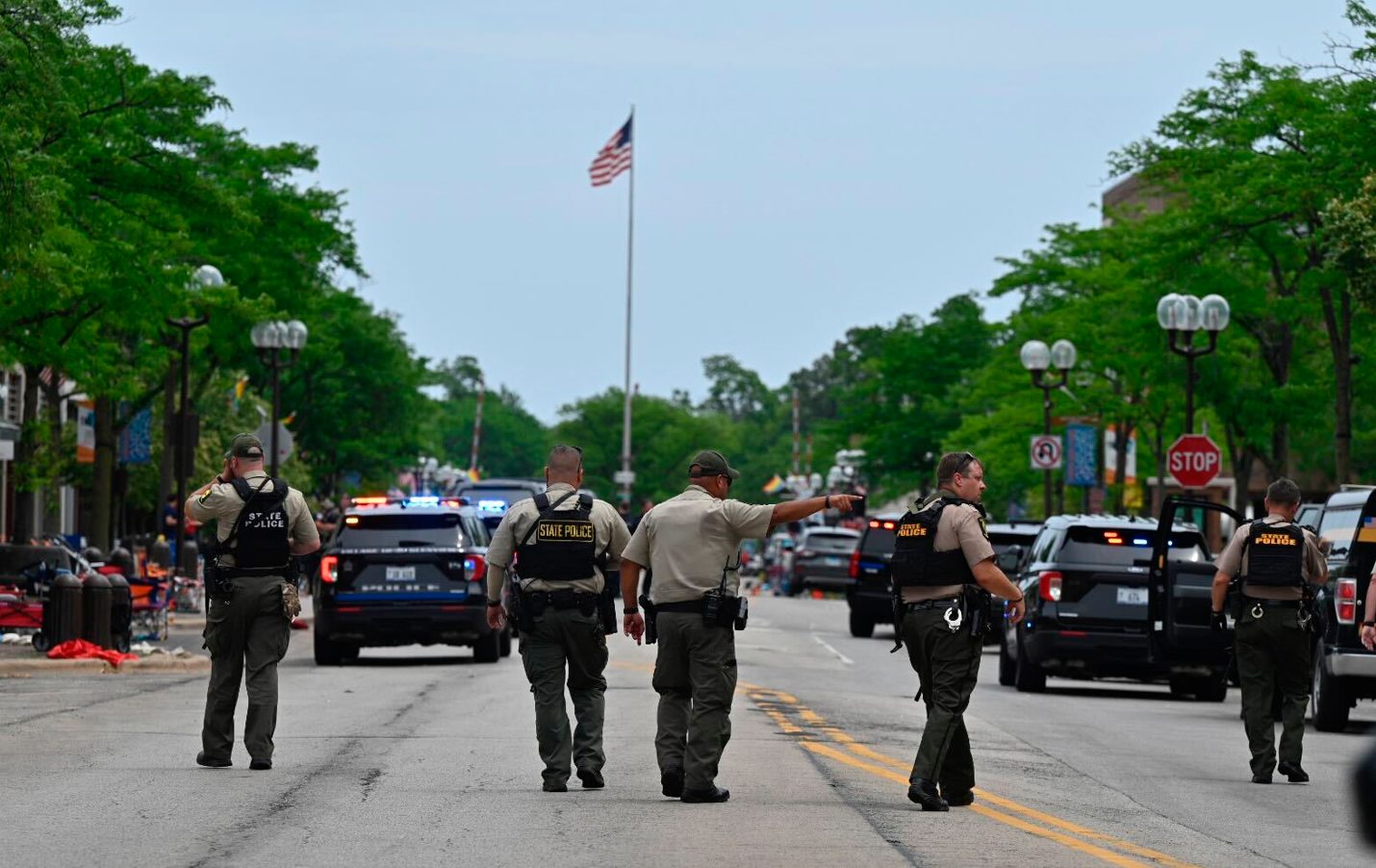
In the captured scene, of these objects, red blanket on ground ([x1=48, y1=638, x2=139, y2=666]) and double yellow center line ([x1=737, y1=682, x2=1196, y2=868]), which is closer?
double yellow center line ([x1=737, y1=682, x2=1196, y2=868])

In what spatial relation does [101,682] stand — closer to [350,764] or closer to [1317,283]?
[350,764]

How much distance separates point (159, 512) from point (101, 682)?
21779 mm

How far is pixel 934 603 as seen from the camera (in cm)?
1230

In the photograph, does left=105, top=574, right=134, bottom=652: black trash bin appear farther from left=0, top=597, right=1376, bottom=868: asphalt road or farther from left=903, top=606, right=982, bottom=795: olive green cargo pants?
left=903, top=606, right=982, bottom=795: olive green cargo pants

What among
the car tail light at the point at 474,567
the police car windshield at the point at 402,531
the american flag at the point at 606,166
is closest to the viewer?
the car tail light at the point at 474,567

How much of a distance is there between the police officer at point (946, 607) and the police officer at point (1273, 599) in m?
3.24

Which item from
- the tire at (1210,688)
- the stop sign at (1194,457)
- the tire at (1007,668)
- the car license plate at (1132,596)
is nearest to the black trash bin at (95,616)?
the tire at (1007,668)

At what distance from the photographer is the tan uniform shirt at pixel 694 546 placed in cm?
1230

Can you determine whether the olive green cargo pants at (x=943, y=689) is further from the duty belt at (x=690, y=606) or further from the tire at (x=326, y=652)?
the tire at (x=326, y=652)

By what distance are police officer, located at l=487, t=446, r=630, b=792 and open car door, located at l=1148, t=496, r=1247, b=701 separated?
17.5 ft

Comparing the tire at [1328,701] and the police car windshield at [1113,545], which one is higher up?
the police car windshield at [1113,545]

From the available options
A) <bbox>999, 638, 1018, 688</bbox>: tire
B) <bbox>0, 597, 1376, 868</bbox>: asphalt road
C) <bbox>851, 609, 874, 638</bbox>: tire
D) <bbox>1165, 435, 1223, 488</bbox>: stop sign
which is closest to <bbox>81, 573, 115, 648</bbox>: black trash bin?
<bbox>0, 597, 1376, 868</bbox>: asphalt road

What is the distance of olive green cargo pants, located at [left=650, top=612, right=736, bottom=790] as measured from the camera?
39.8 feet

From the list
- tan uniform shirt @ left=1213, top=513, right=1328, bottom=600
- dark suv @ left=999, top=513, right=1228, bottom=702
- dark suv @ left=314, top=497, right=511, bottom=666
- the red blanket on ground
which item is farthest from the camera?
dark suv @ left=314, top=497, right=511, bottom=666
